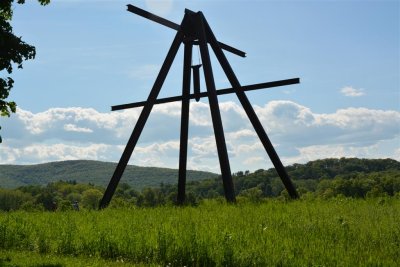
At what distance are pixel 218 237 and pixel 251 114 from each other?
609 centimetres

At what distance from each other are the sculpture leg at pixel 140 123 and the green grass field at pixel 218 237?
1.50 metres

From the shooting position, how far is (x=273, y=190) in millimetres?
132875

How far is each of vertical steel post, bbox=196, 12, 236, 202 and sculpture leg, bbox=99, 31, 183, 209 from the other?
1.03 metres

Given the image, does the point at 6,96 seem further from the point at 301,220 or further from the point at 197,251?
the point at 301,220

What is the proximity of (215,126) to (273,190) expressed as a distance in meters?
125

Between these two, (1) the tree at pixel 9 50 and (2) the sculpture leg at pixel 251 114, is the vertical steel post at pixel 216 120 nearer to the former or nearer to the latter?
(2) the sculpture leg at pixel 251 114

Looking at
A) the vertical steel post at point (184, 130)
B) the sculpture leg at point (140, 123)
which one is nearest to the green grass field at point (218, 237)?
the sculpture leg at point (140, 123)

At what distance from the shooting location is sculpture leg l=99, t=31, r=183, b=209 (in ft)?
40.6

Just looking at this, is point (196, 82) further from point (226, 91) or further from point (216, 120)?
point (216, 120)

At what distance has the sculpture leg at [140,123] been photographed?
40.6 feet

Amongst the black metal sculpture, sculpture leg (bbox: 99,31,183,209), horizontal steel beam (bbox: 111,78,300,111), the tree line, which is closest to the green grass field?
sculpture leg (bbox: 99,31,183,209)

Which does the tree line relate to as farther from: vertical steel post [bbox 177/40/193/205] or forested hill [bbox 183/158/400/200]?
vertical steel post [bbox 177/40/193/205]

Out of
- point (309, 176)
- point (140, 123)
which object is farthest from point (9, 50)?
point (309, 176)

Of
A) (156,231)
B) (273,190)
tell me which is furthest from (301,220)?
(273,190)
